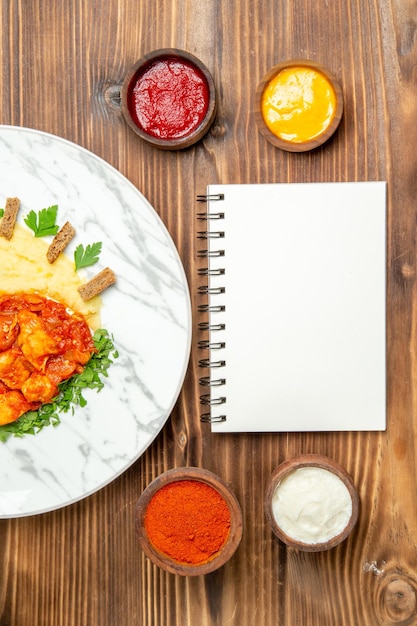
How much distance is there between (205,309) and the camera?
6.35ft

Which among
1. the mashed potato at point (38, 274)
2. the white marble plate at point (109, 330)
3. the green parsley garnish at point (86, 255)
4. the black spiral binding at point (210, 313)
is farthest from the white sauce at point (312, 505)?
the green parsley garnish at point (86, 255)

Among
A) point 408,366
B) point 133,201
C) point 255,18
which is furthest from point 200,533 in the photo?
point 255,18

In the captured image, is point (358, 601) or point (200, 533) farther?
point (358, 601)

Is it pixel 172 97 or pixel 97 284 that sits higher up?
pixel 172 97

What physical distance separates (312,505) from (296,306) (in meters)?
0.58

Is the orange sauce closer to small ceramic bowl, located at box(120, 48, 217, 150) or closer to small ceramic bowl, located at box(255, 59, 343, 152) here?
small ceramic bowl, located at box(255, 59, 343, 152)

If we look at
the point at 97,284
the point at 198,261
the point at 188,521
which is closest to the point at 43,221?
the point at 97,284

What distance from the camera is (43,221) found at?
1.86 metres

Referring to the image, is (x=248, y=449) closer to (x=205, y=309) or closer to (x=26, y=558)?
(x=205, y=309)

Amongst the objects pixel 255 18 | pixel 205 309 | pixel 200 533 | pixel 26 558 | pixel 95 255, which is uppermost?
pixel 255 18

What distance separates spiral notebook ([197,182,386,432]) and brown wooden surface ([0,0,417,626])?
0.06m

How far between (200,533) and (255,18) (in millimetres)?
1548

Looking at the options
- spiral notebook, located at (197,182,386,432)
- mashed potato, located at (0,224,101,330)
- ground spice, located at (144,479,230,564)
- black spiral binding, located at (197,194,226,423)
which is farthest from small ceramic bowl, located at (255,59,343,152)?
ground spice, located at (144,479,230,564)

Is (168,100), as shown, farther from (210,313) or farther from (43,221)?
(210,313)
